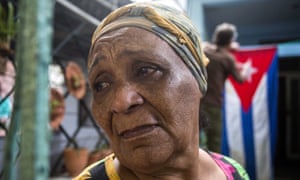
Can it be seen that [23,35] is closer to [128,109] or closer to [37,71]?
[37,71]

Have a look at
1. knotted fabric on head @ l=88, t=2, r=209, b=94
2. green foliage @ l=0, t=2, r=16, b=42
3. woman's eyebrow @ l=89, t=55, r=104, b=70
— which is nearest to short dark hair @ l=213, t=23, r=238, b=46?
green foliage @ l=0, t=2, r=16, b=42

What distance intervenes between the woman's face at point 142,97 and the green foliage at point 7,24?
799 mm

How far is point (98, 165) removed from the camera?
0.73 metres

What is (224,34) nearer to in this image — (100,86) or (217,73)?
(217,73)

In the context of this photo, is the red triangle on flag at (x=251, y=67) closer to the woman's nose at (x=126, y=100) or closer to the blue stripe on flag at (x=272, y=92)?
the blue stripe on flag at (x=272, y=92)

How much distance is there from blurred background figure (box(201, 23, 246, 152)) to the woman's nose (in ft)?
5.29

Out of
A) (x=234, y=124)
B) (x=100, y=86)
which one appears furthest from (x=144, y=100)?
(x=234, y=124)

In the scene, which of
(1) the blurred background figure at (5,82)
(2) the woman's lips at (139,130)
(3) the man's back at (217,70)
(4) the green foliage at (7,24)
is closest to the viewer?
(2) the woman's lips at (139,130)

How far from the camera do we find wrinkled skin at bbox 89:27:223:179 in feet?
1.87

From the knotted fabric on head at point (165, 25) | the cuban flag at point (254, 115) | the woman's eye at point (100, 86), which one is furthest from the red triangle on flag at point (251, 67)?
the woman's eye at point (100, 86)

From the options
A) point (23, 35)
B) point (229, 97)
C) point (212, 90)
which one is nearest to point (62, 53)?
point (212, 90)

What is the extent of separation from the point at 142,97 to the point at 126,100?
1.3 inches

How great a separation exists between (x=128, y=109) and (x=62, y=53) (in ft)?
6.36

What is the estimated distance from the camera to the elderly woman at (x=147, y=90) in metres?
0.57
